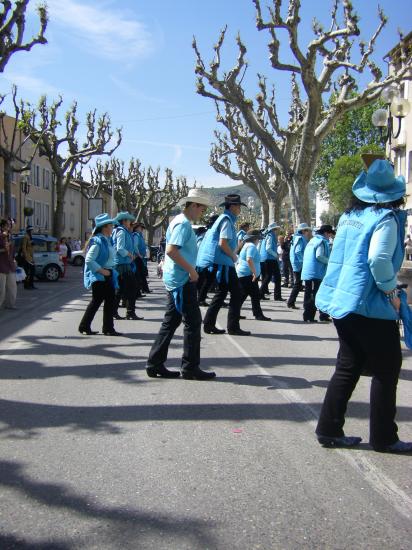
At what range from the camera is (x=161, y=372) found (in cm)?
656

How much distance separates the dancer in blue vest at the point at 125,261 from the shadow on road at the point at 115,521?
25.4 ft

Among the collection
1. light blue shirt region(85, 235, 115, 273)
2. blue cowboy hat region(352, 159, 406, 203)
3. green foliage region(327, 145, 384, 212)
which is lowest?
light blue shirt region(85, 235, 115, 273)

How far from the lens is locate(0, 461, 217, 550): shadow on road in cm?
298

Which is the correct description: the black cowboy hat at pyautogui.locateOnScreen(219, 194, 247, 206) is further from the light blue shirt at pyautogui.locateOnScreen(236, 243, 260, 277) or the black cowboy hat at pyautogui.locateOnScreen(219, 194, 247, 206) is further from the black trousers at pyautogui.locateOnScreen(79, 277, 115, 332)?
the black trousers at pyautogui.locateOnScreen(79, 277, 115, 332)

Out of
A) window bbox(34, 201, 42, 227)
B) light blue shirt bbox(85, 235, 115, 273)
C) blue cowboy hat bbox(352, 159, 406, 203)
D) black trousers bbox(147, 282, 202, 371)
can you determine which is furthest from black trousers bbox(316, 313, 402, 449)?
window bbox(34, 201, 42, 227)

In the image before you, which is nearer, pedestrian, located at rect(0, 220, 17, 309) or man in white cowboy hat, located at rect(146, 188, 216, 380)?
man in white cowboy hat, located at rect(146, 188, 216, 380)

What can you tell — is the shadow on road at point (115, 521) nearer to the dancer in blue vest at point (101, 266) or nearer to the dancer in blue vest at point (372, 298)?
the dancer in blue vest at point (372, 298)

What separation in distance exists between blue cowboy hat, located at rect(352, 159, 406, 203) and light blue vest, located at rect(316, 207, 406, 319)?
8 cm

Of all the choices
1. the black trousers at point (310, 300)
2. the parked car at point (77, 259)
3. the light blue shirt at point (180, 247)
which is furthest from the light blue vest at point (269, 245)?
the parked car at point (77, 259)

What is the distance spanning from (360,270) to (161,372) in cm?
308

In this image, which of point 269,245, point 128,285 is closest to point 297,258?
point 269,245

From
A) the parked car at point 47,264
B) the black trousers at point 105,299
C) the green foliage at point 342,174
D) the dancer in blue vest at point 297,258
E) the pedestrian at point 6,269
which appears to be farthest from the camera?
the green foliage at point 342,174

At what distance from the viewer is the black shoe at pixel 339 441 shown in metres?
4.33

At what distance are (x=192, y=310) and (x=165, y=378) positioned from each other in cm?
81
